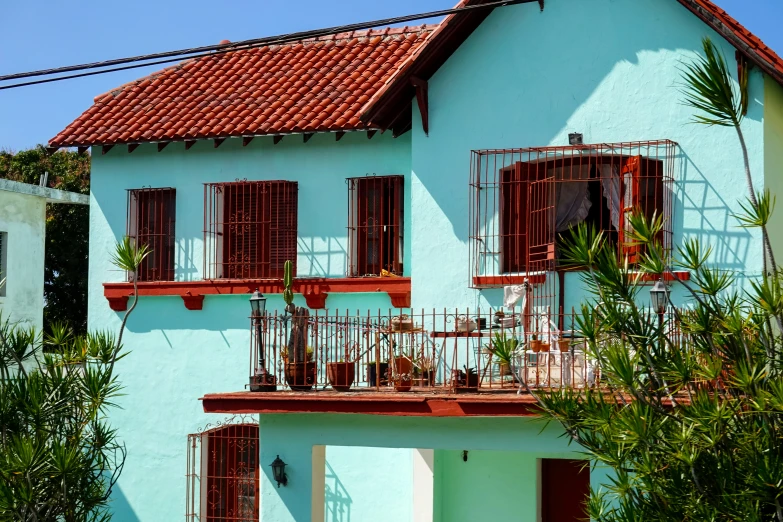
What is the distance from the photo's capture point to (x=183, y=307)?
1712 centimetres

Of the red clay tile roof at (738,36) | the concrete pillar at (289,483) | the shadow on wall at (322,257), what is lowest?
the concrete pillar at (289,483)

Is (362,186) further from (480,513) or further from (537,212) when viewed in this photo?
(480,513)

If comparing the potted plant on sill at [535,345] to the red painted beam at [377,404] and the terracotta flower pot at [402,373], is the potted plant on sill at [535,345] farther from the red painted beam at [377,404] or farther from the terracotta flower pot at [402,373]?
the terracotta flower pot at [402,373]

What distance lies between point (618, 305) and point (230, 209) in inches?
332

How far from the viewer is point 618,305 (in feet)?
32.6

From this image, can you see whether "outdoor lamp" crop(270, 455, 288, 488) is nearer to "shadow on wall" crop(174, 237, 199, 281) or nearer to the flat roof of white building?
"shadow on wall" crop(174, 237, 199, 281)

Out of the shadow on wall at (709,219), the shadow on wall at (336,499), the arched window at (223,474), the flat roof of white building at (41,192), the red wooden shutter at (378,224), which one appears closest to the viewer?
the shadow on wall at (709,219)

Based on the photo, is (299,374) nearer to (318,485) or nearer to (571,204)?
(318,485)

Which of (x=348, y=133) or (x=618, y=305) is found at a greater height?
(x=348, y=133)

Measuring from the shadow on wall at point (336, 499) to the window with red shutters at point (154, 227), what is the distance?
3.82 m

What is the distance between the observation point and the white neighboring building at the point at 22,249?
22.0 m

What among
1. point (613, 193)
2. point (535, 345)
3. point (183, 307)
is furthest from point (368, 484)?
point (613, 193)

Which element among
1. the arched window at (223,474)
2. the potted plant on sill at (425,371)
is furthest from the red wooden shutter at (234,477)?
the potted plant on sill at (425,371)

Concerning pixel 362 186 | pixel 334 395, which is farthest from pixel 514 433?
pixel 362 186
